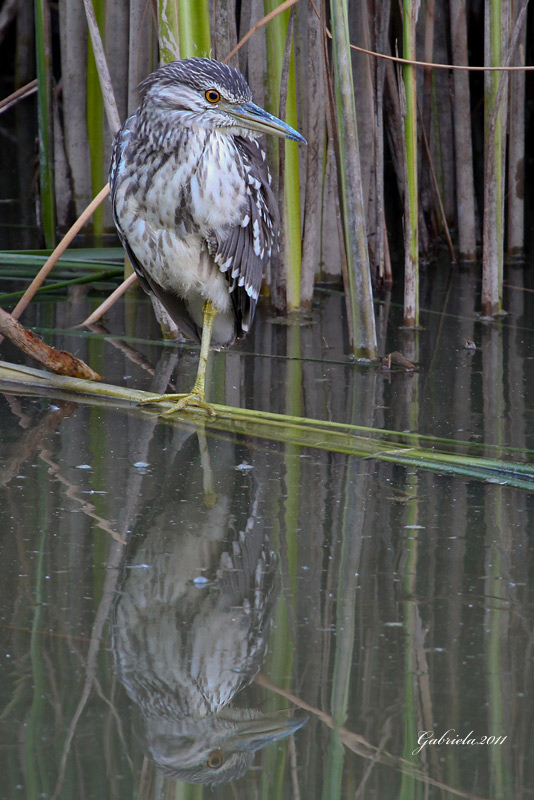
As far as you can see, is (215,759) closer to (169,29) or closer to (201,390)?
(201,390)

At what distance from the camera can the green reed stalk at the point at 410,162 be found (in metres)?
3.64

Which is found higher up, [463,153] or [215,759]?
[463,153]

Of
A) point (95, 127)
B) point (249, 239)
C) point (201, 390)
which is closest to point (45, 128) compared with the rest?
point (95, 127)

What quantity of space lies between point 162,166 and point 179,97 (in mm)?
234

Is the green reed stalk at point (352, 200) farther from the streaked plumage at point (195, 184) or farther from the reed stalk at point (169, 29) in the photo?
the reed stalk at point (169, 29)

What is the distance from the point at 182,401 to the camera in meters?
3.30

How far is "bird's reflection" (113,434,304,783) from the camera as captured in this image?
5.41ft

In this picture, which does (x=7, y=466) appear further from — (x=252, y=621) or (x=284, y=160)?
(x=284, y=160)

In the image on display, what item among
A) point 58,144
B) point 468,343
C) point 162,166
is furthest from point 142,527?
point 58,144

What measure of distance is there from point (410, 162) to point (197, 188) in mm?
975

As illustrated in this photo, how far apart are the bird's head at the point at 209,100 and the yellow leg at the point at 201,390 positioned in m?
0.73

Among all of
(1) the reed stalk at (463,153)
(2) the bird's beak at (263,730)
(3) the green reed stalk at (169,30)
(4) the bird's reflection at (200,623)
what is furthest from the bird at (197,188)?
(1) the reed stalk at (463,153)

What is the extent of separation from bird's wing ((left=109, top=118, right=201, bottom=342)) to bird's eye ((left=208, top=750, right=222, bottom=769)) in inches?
89.0

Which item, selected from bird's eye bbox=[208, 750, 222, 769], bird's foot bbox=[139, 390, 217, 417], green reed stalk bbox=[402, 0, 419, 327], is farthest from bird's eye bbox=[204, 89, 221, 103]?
bird's eye bbox=[208, 750, 222, 769]
